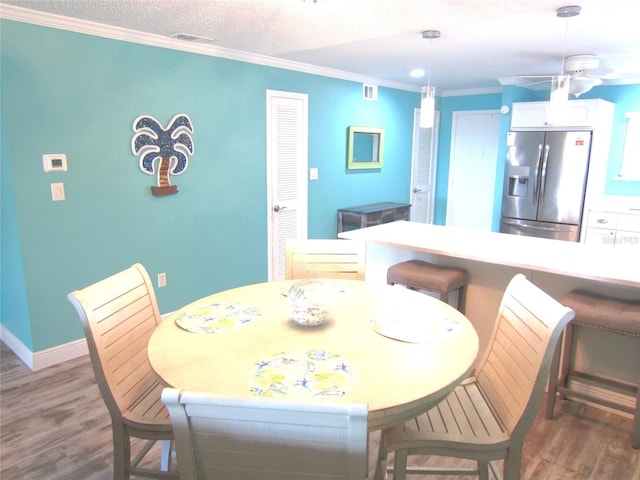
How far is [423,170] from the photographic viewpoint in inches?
249

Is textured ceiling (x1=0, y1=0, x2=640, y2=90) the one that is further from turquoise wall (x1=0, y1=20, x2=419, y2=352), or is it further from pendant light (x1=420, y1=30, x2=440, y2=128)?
turquoise wall (x1=0, y1=20, x2=419, y2=352)

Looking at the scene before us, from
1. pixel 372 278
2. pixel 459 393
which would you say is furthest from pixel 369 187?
pixel 459 393

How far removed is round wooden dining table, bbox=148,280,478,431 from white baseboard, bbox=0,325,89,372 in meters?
1.68

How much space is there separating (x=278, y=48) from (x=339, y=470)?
3.16 metres

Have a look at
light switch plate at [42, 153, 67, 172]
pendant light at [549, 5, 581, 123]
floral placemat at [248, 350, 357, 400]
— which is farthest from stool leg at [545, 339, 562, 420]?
light switch plate at [42, 153, 67, 172]

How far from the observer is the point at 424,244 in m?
2.83

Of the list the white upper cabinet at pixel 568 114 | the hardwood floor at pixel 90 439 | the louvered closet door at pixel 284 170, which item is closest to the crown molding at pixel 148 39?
the louvered closet door at pixel 284 170

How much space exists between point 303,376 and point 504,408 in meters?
0.76

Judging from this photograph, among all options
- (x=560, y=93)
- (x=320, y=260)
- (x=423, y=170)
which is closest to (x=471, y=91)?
(x=423, y=170)

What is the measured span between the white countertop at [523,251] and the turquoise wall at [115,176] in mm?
1321

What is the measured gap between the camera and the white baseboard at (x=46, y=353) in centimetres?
297

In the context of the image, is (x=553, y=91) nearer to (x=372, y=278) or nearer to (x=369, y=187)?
(x=372, y=278)

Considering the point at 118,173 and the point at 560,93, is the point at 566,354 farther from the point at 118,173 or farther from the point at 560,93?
the point at 118,173

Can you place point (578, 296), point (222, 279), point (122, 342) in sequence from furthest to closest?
point (222, 279)
point (578, 296)
point (122, 342)
